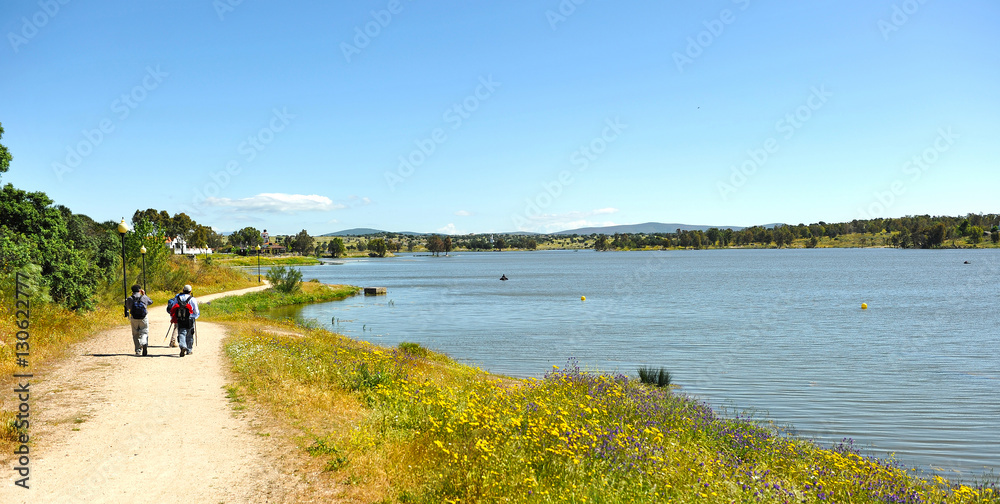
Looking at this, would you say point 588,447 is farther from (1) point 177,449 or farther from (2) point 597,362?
(2) point 597,362

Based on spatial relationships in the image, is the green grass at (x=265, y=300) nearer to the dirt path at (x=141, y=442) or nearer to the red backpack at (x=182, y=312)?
the red backpack at (x=182, y=312)

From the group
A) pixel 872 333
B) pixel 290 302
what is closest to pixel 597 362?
pixel 872 333

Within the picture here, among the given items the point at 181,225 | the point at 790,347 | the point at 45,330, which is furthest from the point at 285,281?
the point at 181,225

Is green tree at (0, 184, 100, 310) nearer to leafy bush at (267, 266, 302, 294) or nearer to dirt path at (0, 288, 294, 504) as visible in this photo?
dirt path at (0, 288, 294, 504)

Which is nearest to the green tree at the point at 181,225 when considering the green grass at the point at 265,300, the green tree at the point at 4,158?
the green grass at the point at 265,300

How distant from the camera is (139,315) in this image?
16.0 meters

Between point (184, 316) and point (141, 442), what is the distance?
8640 millimetres

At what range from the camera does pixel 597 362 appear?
24609 millimetres

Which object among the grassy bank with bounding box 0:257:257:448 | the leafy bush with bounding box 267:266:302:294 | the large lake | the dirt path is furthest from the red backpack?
the leafy bush with bounding box 267:266:302:294

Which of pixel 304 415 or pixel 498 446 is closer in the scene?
pixel 498 446

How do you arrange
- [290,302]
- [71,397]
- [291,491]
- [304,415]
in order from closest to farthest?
1. [291,491]
2. [304,415]
3. [71,397]
4. [290,302]

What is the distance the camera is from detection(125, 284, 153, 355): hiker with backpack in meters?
15.8

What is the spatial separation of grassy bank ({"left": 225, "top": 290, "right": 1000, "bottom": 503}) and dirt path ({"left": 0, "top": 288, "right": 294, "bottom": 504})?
0.81 meters

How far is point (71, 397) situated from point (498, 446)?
9.00 m
